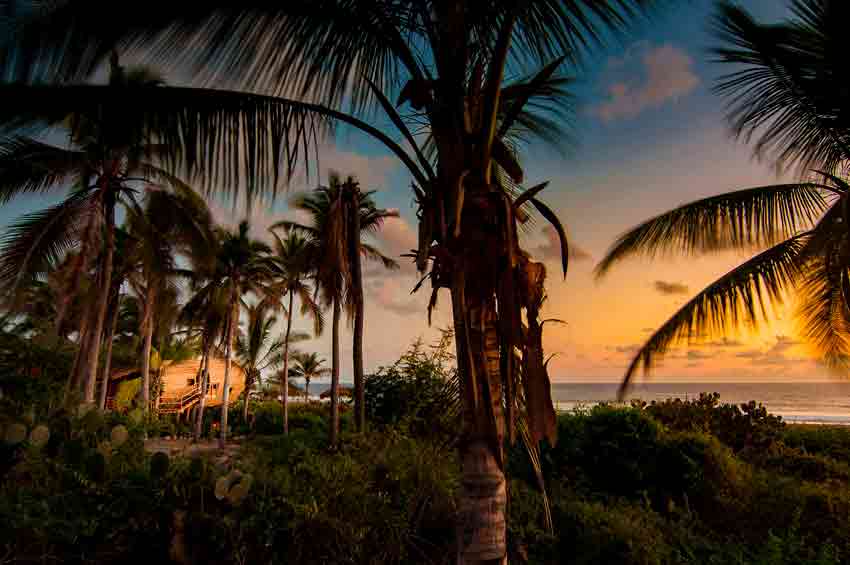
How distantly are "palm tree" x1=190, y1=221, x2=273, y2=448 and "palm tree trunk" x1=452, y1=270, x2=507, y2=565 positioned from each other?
21.7 metres

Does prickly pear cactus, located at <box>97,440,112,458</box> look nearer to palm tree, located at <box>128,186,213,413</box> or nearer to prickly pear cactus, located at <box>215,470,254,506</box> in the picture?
prickly pear cactus, located at <box>215,470,254,506</box>

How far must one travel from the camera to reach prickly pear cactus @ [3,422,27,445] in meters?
4.60

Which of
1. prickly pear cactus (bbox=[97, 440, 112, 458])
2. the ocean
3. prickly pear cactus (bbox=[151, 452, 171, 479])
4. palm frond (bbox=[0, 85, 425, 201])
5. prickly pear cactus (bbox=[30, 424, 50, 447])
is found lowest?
the ocean

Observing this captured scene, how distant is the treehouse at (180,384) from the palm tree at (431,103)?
2536cm

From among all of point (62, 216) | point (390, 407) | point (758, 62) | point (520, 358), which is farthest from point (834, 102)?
point (62, 216)

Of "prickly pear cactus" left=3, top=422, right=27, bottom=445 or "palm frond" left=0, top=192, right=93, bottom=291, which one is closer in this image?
"prickly pear cactus" left=3, top=422, right=27, bottom=445

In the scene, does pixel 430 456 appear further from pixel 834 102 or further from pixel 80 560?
pixel 834 102

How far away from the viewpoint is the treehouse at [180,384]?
26.6 metres

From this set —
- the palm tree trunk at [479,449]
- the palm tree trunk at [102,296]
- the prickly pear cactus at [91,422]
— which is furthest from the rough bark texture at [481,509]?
the palm tree trunk at [102,296]

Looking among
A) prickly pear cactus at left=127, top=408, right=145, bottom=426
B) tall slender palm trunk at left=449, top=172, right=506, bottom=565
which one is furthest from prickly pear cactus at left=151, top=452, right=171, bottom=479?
tall slender palm trunk at left=449, top=172, right=506, bottom=565

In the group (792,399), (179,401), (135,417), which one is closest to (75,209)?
(135,417)

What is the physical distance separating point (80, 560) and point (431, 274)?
13.8 ft

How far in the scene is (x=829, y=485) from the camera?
285 inches

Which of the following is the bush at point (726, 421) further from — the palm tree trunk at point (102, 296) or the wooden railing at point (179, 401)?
the wooden railing at point (179, 401)
